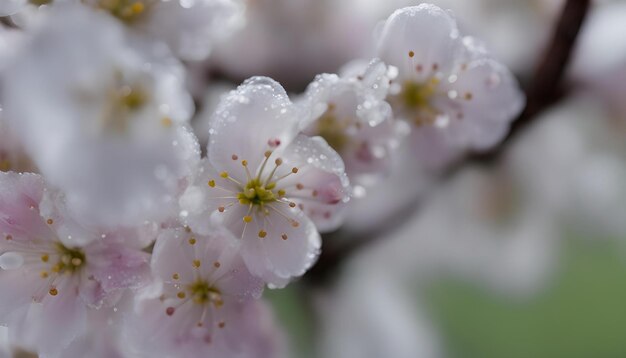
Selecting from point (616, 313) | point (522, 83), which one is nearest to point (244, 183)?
point (522, 83)

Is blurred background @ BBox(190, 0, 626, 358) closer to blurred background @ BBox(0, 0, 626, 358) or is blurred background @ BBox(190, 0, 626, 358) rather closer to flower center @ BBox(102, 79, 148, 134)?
blurred background @ BBox(0, 0, 626, 358)

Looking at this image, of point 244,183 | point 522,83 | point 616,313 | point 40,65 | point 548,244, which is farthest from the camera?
point 616,313

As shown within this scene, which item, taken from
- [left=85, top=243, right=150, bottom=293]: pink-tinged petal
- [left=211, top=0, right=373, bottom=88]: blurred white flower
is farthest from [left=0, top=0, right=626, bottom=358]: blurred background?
[left=85, top=243, right=150, bottom=293]: pink-tinged petal

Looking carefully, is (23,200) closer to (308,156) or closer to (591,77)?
(308,156)

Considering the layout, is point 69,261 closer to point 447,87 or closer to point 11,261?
point 11,261

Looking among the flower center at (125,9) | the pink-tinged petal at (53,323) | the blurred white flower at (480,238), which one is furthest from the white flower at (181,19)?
the blurred white flower at (480,238)

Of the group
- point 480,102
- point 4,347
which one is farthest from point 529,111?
point 4,347
